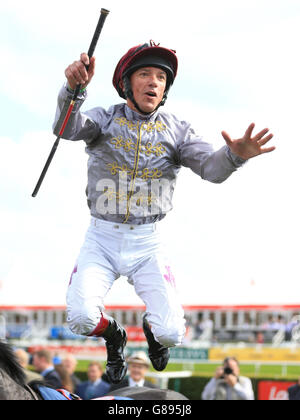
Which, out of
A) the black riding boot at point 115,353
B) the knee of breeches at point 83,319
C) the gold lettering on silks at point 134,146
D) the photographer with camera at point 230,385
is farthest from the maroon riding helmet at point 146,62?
the photographer with camera at point 230,385

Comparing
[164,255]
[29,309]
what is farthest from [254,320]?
[164,255]

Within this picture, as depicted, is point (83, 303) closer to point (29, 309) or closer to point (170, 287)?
point (170, 287)

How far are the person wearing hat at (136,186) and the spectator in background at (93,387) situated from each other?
4224 mm

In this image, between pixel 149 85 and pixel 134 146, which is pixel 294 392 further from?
pixel 149 85

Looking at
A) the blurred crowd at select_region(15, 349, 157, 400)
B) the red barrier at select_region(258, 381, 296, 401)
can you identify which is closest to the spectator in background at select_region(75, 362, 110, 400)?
the blurred crowd at select_region(15, 349, 157, 400)

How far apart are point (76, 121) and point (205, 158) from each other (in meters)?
0.94

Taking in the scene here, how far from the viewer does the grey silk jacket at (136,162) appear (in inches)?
195

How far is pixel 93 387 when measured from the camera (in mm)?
9266

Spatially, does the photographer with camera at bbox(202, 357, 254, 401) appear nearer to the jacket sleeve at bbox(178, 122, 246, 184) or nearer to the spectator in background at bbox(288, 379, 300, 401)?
the spectator in background at bbox(288, 379, 300, 401)

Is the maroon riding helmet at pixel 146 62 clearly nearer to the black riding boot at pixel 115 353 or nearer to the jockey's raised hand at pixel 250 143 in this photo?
the jockey's raised hand at pixel 250 143

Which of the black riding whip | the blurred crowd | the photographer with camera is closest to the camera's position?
the black riding whip

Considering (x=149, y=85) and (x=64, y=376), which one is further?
(x=64, y=376)

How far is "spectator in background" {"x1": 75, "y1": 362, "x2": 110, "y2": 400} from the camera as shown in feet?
30.1

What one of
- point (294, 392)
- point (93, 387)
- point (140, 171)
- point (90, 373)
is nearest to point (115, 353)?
point (140, 171)
